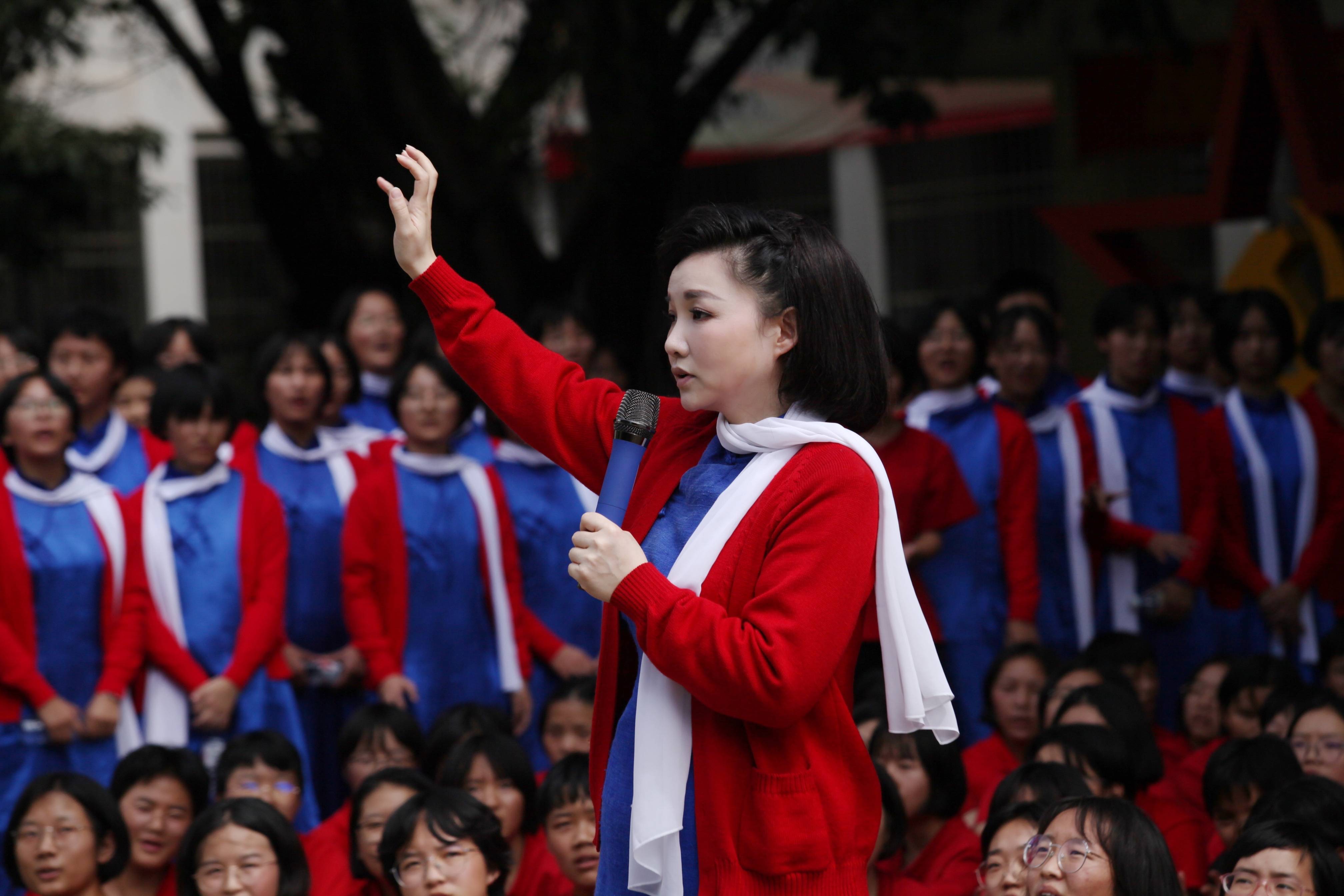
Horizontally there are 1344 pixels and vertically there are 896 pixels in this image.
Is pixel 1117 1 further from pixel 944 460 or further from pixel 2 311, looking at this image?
pixel 2 311

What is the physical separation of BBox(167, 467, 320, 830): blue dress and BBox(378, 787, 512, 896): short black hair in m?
1.07

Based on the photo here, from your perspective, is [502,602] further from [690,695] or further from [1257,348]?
[690,695]

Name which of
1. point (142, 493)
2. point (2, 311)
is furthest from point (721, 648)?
point (2, 311)

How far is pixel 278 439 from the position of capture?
19.5 feet

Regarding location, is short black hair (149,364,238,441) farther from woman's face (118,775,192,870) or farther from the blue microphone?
the blue microphone

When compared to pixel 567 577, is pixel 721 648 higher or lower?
lower

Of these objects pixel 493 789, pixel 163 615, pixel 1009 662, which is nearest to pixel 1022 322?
pixel 1009 662

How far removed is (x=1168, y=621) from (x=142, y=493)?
3.45 m

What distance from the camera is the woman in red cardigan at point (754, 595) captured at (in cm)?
236

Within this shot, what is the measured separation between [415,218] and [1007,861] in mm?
2051

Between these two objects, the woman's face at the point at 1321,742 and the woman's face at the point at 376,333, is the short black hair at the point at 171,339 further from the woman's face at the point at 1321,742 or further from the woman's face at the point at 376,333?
the woman's face at the point at 1321,742

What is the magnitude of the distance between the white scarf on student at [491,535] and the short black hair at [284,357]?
43cm

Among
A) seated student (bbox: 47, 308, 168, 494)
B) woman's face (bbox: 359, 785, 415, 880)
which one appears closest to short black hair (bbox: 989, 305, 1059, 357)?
woman's face (bbox: 359, 785, 415, 880)

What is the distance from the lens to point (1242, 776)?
4.41 meters
